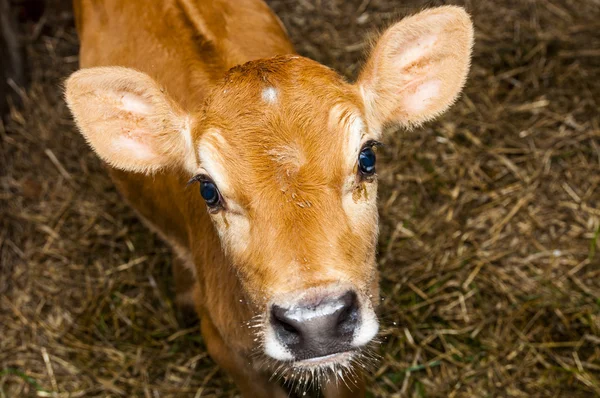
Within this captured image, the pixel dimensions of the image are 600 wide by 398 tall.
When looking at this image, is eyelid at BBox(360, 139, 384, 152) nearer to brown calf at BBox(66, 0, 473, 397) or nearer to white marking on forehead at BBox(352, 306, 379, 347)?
brown calf at BBox(66, 0, 473, 397)

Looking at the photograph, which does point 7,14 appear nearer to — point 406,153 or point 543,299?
point 406,153

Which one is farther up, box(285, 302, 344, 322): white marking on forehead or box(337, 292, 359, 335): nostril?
box(285, 302, 344, 322): white marking on forehead

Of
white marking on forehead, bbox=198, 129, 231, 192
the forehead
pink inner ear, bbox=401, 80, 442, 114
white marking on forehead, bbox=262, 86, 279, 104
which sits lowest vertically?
pink inner ear, bbox=401, 80, 442, 114

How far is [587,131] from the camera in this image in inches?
242

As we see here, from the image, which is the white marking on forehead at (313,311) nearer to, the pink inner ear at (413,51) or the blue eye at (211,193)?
the blue eye at (211,193)

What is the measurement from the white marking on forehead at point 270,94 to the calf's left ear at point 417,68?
513mm

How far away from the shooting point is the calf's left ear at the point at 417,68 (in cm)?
369

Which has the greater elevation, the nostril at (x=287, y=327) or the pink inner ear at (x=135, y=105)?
the pink inner ear at (x=135, y=105)

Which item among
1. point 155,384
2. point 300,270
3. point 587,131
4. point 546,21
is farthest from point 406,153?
point 300,270

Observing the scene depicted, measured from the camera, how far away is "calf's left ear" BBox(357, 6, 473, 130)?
3.69 m

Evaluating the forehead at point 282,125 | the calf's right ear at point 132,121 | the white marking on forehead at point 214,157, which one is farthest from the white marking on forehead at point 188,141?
the white marking on forehead at point 214,157

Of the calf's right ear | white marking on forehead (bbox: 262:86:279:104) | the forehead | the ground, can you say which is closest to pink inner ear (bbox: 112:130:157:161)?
the calf's right ear

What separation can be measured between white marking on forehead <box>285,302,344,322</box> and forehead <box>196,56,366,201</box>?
497mm

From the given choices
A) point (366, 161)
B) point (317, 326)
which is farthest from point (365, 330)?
point (366, 161)
